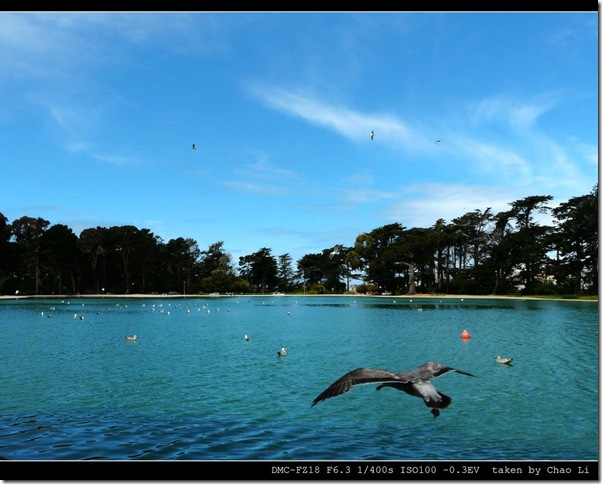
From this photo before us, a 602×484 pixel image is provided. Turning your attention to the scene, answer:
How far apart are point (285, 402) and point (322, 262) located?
104615mm

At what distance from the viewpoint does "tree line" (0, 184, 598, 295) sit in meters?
71.8

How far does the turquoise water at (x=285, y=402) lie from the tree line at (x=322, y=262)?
43884 mm

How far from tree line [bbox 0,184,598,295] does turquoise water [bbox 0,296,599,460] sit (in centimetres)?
4388

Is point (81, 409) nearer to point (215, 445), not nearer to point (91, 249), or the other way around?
point (215, 445)

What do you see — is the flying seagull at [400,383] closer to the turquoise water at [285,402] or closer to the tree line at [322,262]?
the turquoise water at [285,402]

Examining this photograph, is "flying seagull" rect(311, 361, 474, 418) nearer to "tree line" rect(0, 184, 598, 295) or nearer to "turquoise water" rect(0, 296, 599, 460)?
"turquoise water" rect(0, 296, 599, 460)

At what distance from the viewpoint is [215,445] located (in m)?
9.14

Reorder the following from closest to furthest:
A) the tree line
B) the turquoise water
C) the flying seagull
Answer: the flying seagull → the turquoise water → the tree line

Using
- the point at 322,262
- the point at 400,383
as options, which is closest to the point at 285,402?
the point at 400,383

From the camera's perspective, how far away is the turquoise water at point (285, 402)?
9.10 meters

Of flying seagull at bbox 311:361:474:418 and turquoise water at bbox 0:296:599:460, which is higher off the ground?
flying seagull at bbox 311:361:474:418

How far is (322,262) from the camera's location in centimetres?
11706

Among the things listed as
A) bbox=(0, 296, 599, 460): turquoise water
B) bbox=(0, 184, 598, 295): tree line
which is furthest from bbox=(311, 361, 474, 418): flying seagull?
bbox=(0, 184, 598, 295): tree line

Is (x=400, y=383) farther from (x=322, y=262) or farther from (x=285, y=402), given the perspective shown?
(x=322, y=262)
